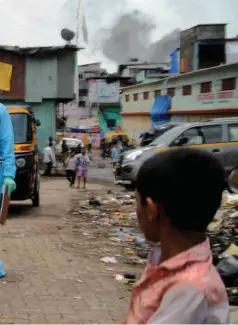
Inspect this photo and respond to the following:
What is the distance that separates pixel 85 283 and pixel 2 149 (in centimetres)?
151

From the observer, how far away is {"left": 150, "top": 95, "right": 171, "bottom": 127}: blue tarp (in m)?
30.9

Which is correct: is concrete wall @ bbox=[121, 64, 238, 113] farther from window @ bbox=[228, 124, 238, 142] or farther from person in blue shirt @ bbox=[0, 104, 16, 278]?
person in blue shirt @ bbox=[0, 104, 16, 278]

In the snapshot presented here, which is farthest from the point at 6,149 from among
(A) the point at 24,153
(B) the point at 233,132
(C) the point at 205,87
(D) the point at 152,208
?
(C) the point at 205,87

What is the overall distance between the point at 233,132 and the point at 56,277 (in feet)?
29.7

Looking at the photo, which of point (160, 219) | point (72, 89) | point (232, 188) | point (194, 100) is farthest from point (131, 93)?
point (160, 219)

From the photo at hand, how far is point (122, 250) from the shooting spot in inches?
288

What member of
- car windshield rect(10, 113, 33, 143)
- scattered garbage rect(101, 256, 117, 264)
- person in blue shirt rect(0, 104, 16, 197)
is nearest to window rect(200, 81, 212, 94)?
car windshield rect(10, 113, 33, 143)

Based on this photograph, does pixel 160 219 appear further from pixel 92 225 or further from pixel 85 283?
pixel 92 225

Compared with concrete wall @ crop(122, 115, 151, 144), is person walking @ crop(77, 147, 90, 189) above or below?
below

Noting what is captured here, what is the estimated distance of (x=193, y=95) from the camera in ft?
88.5

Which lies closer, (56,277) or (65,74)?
(56,277)

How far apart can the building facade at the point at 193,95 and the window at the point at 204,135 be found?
28.6 ft

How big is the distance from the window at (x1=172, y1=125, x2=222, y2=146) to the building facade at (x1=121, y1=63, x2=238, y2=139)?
343 inches

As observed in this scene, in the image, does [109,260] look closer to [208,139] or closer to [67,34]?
[208,139]
